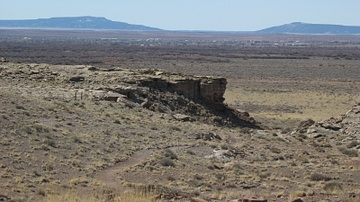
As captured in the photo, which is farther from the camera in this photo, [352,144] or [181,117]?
[181,117]

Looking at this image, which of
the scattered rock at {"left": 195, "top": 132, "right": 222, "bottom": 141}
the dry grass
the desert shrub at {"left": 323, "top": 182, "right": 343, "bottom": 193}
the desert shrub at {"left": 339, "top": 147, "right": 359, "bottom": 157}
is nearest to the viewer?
the dry grass

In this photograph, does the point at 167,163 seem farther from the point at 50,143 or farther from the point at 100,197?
the point at 100,197

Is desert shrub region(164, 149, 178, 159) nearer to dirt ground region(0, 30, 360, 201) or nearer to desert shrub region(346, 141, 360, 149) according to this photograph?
dirt ground region(0, 30, 360, 201)

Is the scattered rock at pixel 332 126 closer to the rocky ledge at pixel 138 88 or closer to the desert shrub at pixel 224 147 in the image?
the rocky ledge at pixel 138 88

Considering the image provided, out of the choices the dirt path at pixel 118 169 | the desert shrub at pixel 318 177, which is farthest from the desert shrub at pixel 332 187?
the dirt path at pixel 118 169

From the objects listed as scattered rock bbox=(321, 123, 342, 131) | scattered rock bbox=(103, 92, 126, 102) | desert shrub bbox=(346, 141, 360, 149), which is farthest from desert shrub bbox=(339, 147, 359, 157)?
scattered rock bbox=(103, 92, 126, 102)

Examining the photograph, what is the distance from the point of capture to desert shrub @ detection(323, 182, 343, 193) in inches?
638

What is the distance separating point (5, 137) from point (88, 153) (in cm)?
263

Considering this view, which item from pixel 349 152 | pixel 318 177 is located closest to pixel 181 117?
pixel 349 152

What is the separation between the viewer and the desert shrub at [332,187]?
16.2 m

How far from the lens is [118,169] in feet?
60.9

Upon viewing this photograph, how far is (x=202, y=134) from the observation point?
86.3 ft

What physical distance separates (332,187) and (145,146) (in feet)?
26.0

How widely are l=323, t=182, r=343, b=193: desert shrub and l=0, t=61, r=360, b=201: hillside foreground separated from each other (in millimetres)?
47
